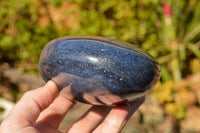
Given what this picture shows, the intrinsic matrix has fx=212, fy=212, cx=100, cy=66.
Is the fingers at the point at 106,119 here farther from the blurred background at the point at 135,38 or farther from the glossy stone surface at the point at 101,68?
the blurred background at the point at 135,38

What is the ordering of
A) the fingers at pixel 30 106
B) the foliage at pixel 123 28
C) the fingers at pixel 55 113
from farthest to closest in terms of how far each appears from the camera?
the foliage at pixel 123 28, the fingers at pixel 55 113, the fingers at pixel 30 106

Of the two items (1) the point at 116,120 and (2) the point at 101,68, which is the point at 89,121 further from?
(2) the point at 101,68

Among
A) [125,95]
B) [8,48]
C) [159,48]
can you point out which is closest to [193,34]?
[159,48]

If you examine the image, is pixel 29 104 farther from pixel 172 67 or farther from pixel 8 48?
pixel 172 67

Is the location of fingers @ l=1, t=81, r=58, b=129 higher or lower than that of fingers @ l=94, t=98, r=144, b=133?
higher

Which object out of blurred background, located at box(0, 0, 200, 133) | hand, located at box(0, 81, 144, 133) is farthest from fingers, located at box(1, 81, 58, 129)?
blurred background, located at box(0, 0, 200, 133)

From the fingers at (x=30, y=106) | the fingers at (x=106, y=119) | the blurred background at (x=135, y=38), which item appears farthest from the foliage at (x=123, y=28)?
the fingers at (x=30, y=106)

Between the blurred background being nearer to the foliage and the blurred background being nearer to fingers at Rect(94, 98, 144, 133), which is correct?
the foliage

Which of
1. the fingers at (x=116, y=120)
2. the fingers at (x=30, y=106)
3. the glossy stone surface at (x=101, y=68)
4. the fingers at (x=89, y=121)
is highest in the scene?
the glossy stone surface at (x=101, y=68)
